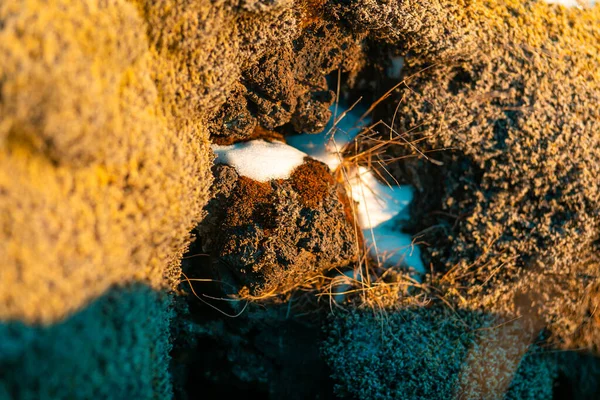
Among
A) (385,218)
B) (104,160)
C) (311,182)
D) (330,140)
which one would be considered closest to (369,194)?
(385,218)

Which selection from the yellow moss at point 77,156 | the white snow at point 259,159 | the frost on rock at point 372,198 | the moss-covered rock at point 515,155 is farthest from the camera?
the frost on rock at point 372,198

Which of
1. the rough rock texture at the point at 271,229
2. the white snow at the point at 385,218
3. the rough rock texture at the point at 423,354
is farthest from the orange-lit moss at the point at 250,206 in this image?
the rough rock texture at the point at 423,354

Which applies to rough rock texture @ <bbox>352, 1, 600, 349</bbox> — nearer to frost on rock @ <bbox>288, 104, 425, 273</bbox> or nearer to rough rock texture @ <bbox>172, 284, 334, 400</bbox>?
frost on rock @ <bbox>288, 104, 425, 273</bbox>

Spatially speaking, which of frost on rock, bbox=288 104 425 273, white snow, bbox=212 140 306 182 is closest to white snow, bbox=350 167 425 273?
frost on rock, bbox=288 104 425 273

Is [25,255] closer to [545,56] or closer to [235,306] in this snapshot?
[235,306]

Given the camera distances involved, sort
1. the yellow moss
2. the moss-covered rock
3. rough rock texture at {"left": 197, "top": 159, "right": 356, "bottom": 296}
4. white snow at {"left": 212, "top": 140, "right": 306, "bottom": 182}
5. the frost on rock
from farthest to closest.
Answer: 1. the frost on rock
2. the moss-covered rock
3. white snow at {"left": 212, "top": 140, "right": 306, "bottom": 182}
4. rough rock texture at {"left": 197, "top": 159, "right": 356, "bottom": 296}
5. the yellow moss

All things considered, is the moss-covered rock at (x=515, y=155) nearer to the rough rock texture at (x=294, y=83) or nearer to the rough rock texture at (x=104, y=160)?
the rough rock texture at (x=294, y=83)

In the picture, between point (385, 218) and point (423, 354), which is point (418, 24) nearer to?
point (385, 218)

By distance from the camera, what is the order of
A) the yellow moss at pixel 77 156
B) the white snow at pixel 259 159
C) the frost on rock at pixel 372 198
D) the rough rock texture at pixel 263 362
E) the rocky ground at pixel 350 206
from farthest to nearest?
the frost on rock at pixel 372 198 < the rough rock texture at pixel 263 362 < the white snow at pixel 259 159 < the rocky ground at pixel 350 206 < the yellow moss at pixel 77 156
